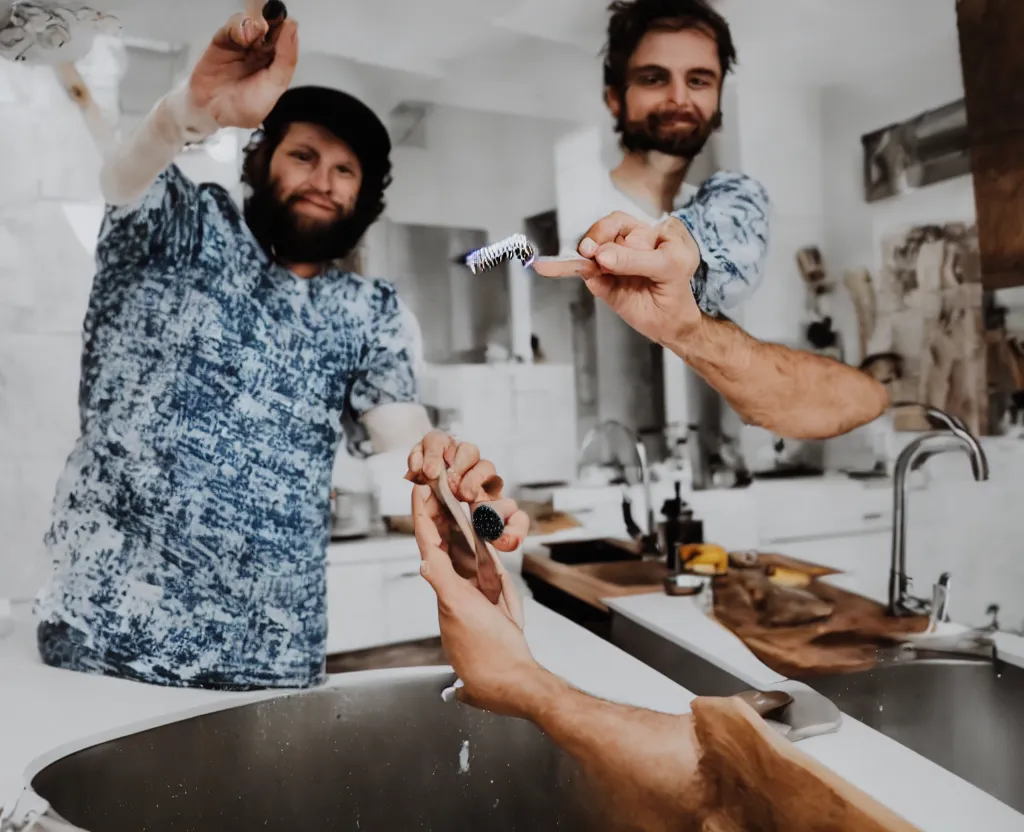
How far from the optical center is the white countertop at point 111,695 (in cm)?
93

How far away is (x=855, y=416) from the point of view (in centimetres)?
127

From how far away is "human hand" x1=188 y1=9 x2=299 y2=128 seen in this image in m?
1.01

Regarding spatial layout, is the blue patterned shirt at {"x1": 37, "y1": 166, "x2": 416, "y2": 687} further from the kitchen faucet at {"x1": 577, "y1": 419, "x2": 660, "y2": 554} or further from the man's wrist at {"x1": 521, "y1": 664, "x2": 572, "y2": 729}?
the kitchen faucet at {"x1": 577, "y1": 419, "x2": 660, "y2": 554}

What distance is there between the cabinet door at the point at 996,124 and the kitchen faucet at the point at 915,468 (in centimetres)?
24

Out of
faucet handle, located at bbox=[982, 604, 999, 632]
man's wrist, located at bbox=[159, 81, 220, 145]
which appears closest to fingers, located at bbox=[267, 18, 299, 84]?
man's wrist, located at bbox=[159, 81, 220, 145]

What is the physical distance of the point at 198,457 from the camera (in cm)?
103

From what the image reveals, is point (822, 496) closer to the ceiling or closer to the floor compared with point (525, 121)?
closer to the floor

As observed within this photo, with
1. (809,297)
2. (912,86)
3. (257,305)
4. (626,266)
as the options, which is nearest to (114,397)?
(257,305)

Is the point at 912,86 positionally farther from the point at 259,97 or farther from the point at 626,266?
the point at 259,97

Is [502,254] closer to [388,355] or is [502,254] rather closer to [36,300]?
[388,355]

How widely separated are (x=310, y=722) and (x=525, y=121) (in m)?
0.97

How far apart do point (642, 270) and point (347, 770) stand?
83 centimetres

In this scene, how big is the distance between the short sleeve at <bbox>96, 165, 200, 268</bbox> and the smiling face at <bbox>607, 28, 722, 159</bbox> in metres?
0.68

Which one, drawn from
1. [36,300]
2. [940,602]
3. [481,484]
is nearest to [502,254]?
[481,484]
